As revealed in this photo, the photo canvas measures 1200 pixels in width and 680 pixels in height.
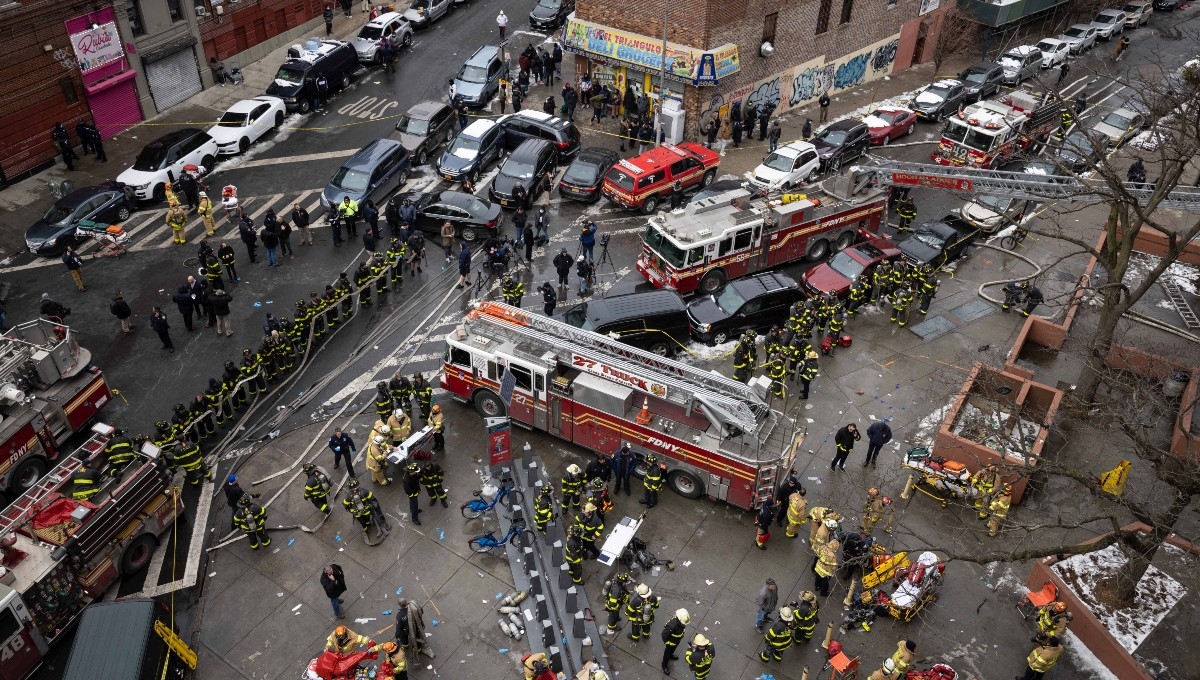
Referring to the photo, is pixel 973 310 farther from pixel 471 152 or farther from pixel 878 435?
pixel 471 152

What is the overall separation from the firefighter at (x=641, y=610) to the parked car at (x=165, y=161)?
22.2 metres

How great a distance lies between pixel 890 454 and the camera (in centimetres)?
2064

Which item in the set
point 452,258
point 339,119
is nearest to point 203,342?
point 452,258

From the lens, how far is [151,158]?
99.6ft

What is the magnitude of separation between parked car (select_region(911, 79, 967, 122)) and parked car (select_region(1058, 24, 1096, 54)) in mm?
11459

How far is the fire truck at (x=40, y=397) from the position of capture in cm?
1866

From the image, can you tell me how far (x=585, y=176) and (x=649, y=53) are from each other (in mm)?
6919

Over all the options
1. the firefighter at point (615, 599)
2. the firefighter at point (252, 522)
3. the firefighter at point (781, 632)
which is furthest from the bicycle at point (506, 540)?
the firefighter at point (781, 632)

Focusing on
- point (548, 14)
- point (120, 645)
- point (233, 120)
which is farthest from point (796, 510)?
point (548, 14)

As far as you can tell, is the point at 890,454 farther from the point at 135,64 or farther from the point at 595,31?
the point at 135,64

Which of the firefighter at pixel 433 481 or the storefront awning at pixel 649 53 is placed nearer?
the firefighter at pixel 433 481

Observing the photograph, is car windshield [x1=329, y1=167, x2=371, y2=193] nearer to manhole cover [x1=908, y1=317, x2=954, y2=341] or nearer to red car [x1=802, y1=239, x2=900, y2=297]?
red car [x1=802, y1=239, x2=900, y2=297]

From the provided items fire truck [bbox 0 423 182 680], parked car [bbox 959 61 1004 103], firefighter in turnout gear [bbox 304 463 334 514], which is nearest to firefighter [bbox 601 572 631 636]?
firefighter in turnout gear [bbox 304 463 334 514]

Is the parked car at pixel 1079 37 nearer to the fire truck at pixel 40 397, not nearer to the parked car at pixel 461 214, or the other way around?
the parked car at pixel 461 214
